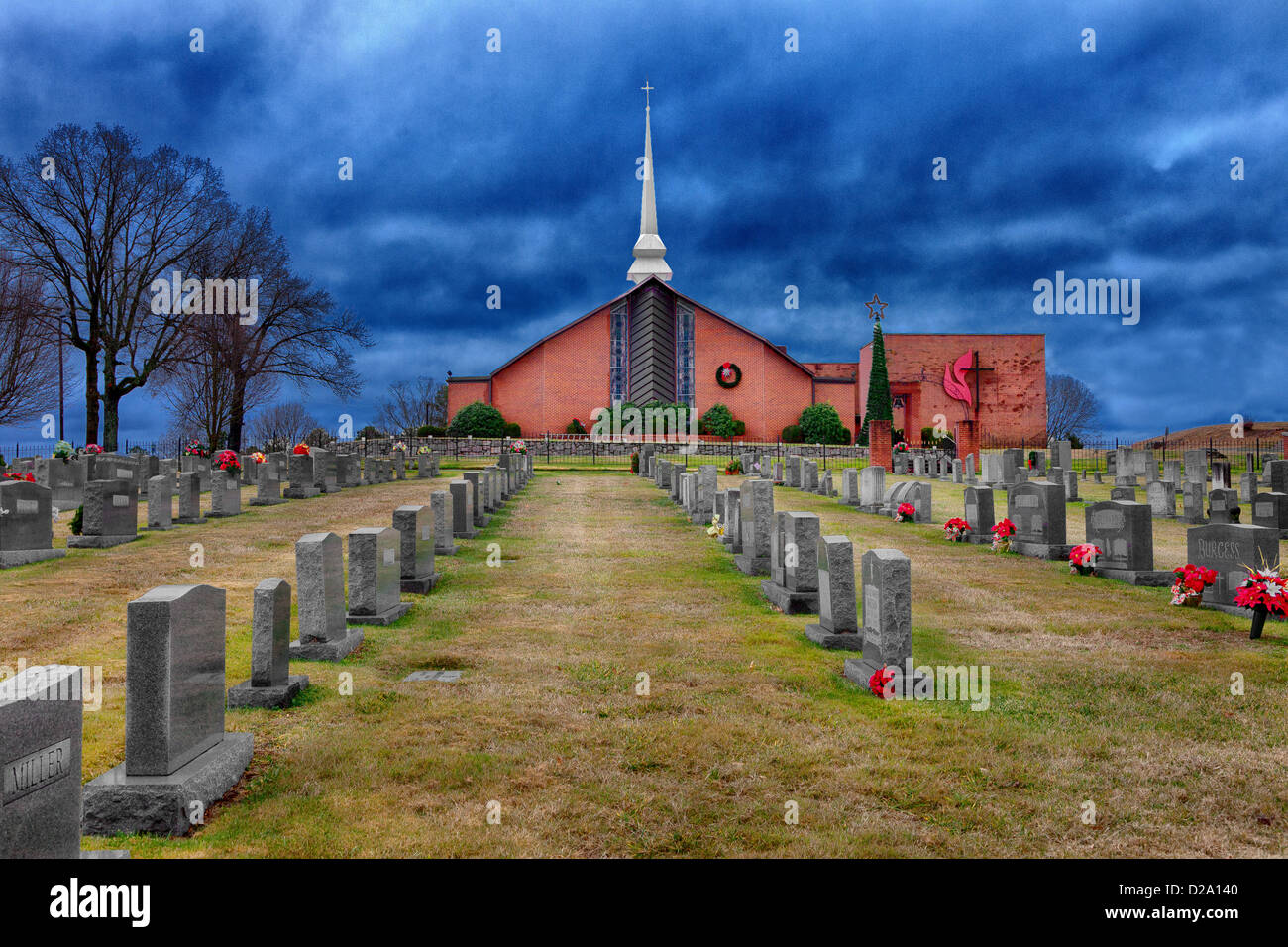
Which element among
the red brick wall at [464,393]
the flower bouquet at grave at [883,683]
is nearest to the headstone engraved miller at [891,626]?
the flower bouquet at grave at [883,683]

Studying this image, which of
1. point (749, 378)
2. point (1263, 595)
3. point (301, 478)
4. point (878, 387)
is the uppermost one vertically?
point (749, 378)

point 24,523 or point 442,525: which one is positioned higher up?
point 24,523

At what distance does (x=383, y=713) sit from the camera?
646 cm

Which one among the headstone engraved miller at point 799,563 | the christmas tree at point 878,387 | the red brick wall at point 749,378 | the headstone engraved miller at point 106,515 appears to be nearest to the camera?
the headstone engraved miller at point 799,563

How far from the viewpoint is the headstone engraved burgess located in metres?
10.1

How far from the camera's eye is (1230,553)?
410 inches

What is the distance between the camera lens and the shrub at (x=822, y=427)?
182ft

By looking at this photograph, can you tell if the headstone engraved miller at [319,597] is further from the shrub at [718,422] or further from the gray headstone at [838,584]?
the shrub at [718,422]

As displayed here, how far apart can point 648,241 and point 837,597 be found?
72.3 m

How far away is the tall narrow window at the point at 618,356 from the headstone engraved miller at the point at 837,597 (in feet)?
170

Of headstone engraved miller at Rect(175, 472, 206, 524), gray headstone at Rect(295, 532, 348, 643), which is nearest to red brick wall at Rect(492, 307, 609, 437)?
headstone engraved miller at Rect(175, 472, 206, 524)

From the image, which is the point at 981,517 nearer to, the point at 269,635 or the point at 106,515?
the point at 269,635

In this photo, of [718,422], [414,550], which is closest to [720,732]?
[414,550]

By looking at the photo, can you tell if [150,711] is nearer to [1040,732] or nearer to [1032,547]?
[1040,732]
